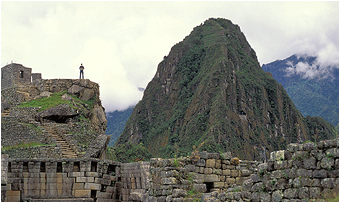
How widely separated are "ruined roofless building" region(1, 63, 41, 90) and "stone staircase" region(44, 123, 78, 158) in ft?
42.4

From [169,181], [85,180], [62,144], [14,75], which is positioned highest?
[14,75]

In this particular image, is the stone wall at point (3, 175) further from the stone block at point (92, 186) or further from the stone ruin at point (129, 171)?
the stone block at point (92, 186)

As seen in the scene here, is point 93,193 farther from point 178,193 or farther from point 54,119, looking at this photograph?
point 54,119

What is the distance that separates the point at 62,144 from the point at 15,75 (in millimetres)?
16399

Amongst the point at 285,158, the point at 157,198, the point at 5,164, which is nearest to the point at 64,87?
the point at 5,164

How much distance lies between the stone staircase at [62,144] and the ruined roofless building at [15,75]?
12923 mm

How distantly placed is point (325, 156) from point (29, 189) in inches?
658

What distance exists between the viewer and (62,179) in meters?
22.9

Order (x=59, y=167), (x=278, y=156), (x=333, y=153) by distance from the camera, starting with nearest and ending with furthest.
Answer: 1. (x=333, y=153)
2. (x=278, y=156)
3. (x=59, y=167)

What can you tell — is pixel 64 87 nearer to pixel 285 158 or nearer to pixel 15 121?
pixel 15 121

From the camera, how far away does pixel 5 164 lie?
1986 cm

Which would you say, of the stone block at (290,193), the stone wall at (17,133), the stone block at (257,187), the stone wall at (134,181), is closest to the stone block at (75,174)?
the stone wall at (134,181)

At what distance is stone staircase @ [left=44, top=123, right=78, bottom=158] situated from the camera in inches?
1135

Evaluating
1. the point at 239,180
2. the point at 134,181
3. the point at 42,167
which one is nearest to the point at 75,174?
the point at 42,167
